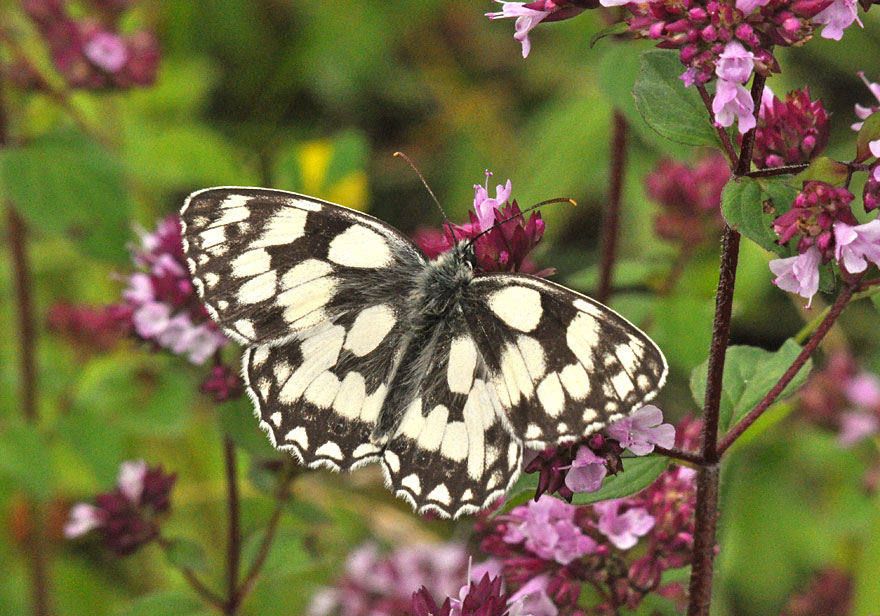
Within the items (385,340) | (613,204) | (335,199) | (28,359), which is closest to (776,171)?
(385,340)

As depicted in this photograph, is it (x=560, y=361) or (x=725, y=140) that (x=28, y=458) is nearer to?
(x=560, y=361)

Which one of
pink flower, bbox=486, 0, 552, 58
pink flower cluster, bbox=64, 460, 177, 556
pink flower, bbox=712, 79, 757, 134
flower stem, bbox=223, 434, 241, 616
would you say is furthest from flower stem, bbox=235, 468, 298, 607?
pink flower, bbox=712, 79, 757, 134

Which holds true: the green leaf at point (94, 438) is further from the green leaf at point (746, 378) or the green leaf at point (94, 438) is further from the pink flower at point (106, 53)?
the green leaf at point (746, 378)

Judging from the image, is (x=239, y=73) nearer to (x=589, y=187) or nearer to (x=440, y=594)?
(x=589, y=187)

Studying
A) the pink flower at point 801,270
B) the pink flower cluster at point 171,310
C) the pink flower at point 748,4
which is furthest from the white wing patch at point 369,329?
the pink flower at point 748,4

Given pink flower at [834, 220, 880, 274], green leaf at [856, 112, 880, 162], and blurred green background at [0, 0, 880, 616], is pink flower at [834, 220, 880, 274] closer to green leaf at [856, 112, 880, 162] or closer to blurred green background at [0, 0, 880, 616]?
green leaf at [856, 112, 880, 162]

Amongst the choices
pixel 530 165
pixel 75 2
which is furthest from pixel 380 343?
pixel 75 2
